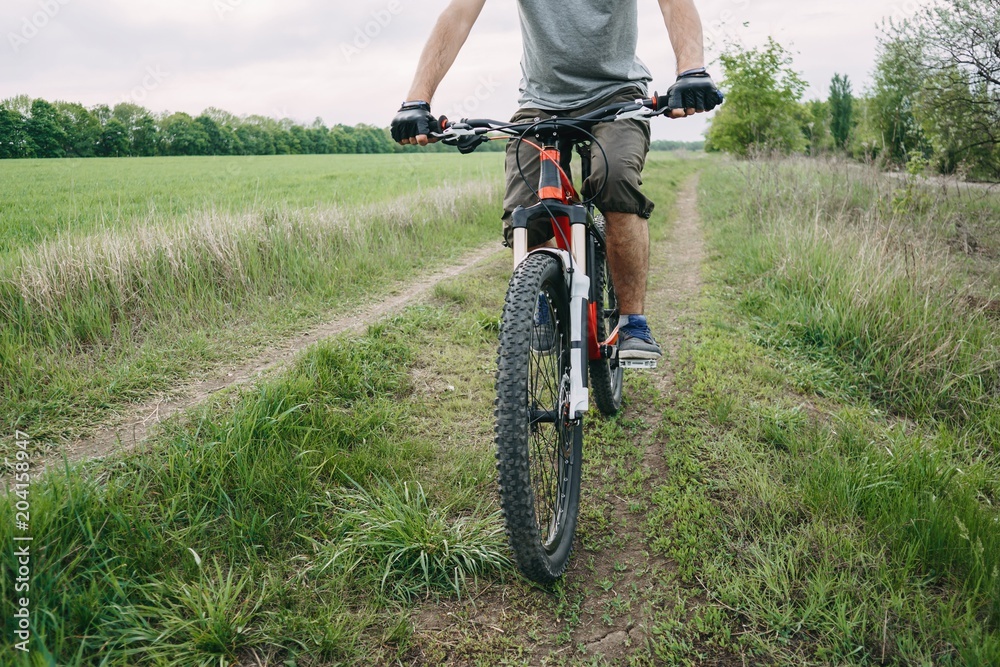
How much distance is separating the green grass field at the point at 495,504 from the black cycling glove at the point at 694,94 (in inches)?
60.9

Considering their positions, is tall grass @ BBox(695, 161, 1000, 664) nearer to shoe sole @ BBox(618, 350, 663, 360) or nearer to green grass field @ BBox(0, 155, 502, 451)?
shoe sole @ BBox(618, 350, 663, 360)

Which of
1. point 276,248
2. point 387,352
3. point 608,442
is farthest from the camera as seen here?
point 276,248

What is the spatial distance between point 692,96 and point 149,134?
32.9 metres

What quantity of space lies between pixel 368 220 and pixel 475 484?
5.19 metres

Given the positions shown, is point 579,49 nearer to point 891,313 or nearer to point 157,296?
point 891,313

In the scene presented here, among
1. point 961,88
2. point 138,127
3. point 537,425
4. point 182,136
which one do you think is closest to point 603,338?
point 537,425

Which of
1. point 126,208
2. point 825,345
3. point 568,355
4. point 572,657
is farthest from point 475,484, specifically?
point 126,208

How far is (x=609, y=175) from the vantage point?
8.04 feet

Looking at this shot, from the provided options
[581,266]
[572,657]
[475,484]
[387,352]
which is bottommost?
[572,657]

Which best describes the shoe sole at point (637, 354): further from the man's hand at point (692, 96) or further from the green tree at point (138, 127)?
the green tree at point (138, 127)

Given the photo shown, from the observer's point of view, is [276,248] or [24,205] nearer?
[276,248]

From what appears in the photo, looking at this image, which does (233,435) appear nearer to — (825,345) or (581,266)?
(581,266)

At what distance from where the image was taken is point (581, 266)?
220 centimetres

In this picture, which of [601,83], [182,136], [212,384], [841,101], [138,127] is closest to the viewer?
[601,83]
